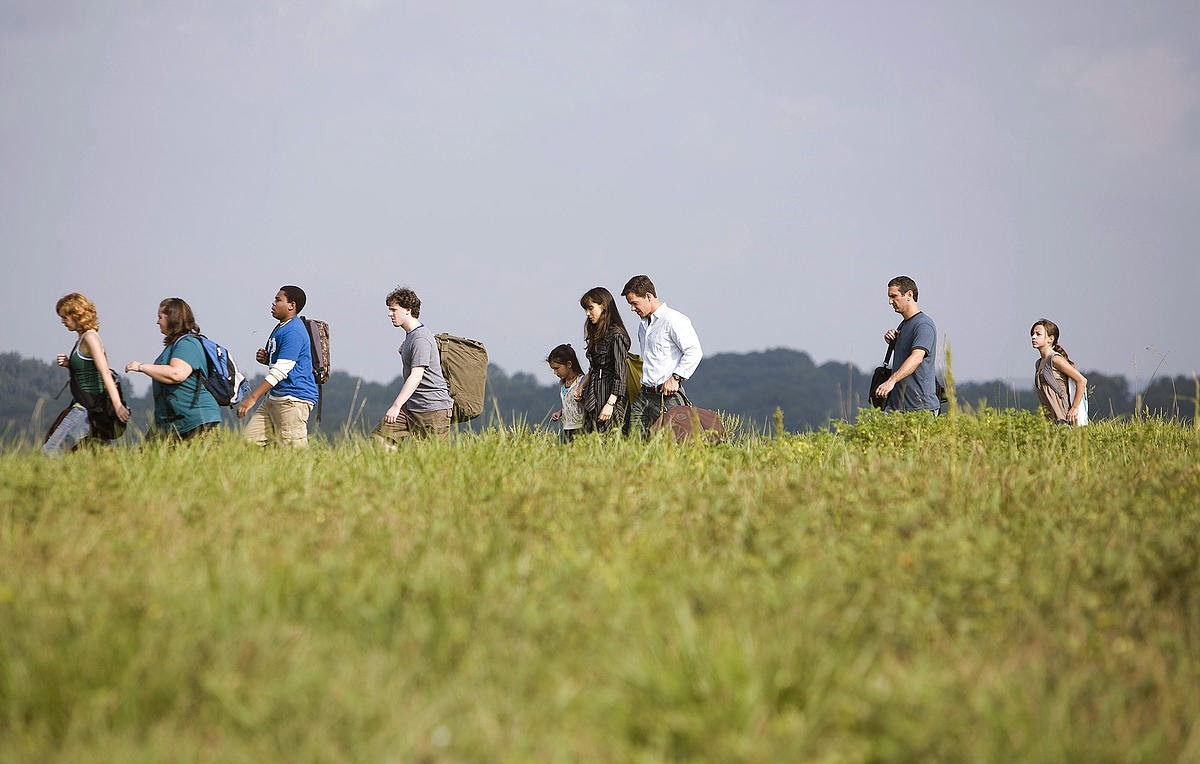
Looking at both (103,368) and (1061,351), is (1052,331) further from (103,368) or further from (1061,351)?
(103,368)

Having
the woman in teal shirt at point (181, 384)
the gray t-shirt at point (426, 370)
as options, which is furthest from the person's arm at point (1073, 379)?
the woman in teal shirt at point (181, 384)

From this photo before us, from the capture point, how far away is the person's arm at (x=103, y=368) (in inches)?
354

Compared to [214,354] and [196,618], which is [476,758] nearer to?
[196,618]

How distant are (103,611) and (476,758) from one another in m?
1.64

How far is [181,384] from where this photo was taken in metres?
9.20

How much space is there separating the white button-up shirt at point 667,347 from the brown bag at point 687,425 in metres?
0.27

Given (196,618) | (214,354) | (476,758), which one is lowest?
(476,758)

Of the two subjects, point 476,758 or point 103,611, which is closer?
point 476,758

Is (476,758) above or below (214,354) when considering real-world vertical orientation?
below

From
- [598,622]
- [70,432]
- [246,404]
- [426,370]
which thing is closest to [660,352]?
[426,370]

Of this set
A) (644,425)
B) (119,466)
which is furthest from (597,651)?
(644,425)

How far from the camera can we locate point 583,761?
2980 mm

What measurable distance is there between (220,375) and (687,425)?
14.0ft

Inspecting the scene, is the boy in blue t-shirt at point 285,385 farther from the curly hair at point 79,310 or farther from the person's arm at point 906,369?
the person's arm at point 906,369
